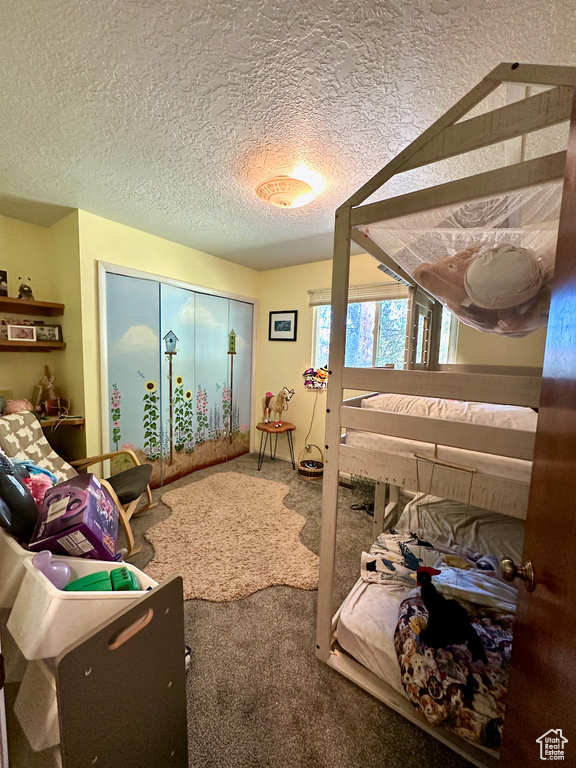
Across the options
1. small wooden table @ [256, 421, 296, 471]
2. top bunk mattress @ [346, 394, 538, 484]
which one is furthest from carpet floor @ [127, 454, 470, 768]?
small wooden table @ [256, 421, 296, 471]

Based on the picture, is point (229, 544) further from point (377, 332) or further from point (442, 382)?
point (377, 332)

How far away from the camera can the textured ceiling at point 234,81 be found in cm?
91

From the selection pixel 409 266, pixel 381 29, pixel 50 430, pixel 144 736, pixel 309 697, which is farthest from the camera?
pixel 50 430

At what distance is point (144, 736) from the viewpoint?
0.80 metres

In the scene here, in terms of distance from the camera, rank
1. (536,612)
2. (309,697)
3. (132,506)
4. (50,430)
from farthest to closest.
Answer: (50,430) < (132,506) < (309,697) < (536,612)

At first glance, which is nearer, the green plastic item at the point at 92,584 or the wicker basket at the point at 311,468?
the green plastic item at the point at 92,584

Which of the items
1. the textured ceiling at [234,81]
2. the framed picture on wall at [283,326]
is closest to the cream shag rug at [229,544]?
the framed picture on wall at [283,326]

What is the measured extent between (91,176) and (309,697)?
2.92m

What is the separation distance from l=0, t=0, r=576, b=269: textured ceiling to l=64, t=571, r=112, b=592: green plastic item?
1.74m

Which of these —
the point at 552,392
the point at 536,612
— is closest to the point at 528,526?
the point at 536,612

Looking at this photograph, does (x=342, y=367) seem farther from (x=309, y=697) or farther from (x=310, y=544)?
(x=310, y=544)

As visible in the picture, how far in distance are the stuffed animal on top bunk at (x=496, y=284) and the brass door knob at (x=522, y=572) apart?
2.36 ft

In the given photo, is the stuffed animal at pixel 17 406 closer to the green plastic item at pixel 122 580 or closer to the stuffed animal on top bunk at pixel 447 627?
the green plastic item at pixel 122 580

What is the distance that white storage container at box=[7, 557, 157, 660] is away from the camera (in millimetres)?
713
